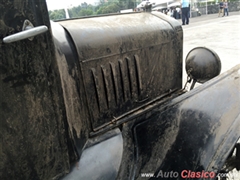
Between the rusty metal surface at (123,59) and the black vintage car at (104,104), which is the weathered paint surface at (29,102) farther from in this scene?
the rusty metal surface at (123,59)

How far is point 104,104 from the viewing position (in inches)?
55.9

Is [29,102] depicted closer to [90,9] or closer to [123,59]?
[123,59]

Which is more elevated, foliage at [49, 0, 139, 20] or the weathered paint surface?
foliage at [49, 0, 139, 20]

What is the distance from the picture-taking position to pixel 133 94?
5.27ft

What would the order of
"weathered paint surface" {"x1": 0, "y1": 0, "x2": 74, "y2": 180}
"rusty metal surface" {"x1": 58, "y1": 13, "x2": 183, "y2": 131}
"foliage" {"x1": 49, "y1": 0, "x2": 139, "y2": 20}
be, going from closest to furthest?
"weathered paint surface" {"x1": 0, "y1": 0, "x2": 74, "y2": 180} → "rusty metal surface" {"x1": 58, "y1": 13, "x2": 183, "y2": 131} → "foliage" {"x1": 49, "y1": 0, "x2": 139, "y2": 20}

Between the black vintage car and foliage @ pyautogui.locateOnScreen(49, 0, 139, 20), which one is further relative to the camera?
foliage @ pyautogui.locateOnScreen(49, 0, 139, 20)

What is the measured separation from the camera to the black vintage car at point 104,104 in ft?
2.76

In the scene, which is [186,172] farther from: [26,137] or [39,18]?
[39,18]

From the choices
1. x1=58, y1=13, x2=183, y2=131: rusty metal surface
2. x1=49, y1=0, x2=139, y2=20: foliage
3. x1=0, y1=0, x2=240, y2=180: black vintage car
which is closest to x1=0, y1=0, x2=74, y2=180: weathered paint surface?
x1=0, y1=0, x2=240, y2=180: black vintage car

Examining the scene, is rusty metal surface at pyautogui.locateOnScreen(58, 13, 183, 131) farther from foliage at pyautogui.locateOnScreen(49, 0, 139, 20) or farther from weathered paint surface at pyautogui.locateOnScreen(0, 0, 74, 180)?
foliage at pyautogui.locateOnScreen(49, 0, 139, 20)

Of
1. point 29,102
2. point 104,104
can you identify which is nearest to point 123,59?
point 104,104

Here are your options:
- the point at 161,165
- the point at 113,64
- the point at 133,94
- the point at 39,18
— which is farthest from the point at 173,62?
the point at 39,18

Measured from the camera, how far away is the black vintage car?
84 cm

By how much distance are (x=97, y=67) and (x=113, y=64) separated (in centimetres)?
13
